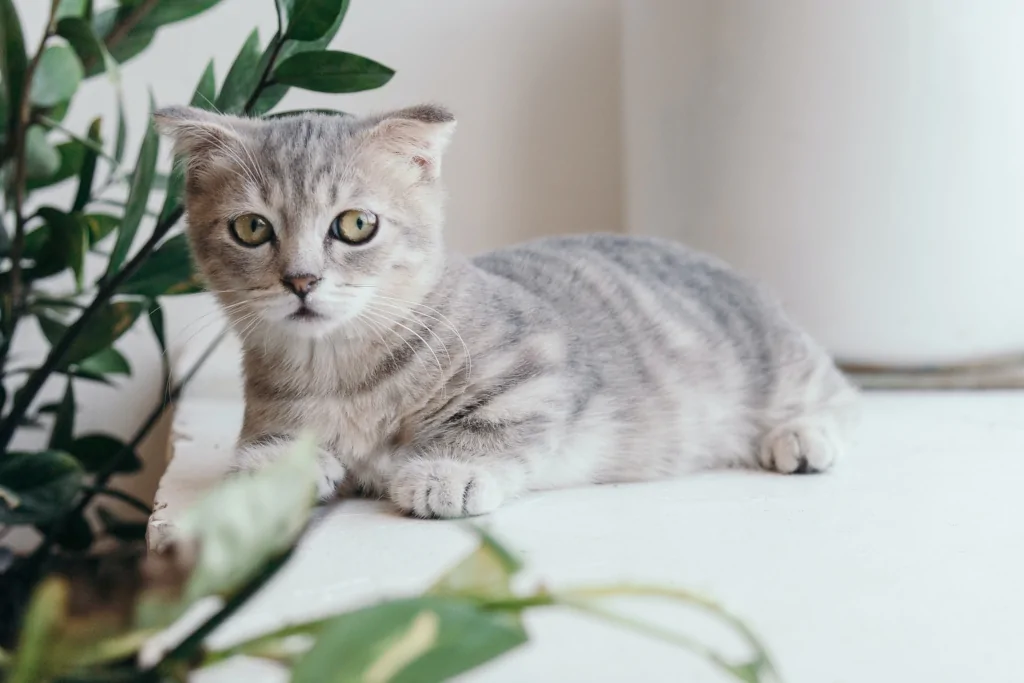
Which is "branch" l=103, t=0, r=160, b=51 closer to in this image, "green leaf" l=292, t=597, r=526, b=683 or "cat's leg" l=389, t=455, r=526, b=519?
"cat's leg" l=389, t=455, r=526, b=519

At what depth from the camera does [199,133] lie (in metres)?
0.96

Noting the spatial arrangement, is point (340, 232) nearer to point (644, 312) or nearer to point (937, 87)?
point (644, 312)

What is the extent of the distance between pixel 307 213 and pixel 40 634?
0.68 meters

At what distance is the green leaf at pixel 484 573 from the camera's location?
335 mm

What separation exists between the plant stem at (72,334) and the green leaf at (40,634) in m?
0.74

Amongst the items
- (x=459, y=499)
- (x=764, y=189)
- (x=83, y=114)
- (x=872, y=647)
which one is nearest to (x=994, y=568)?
(x=872, y=647)

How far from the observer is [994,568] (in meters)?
0.74

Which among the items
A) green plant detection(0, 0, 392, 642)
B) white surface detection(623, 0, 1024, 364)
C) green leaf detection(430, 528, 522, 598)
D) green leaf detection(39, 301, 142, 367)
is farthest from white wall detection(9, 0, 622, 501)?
green leaf detection(430, 528, 522, 598)

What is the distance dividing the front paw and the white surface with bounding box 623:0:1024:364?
29.1 inches

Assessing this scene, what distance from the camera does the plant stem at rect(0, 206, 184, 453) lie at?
3.21 feet

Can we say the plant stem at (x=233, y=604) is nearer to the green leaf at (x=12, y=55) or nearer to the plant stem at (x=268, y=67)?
the green leaf at (x=12, y=55)

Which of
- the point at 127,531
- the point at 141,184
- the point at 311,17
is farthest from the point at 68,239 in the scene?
the point at 127,531

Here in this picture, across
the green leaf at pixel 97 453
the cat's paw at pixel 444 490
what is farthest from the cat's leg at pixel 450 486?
the green leaf at pixel 97 453

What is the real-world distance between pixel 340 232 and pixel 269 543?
691mm
